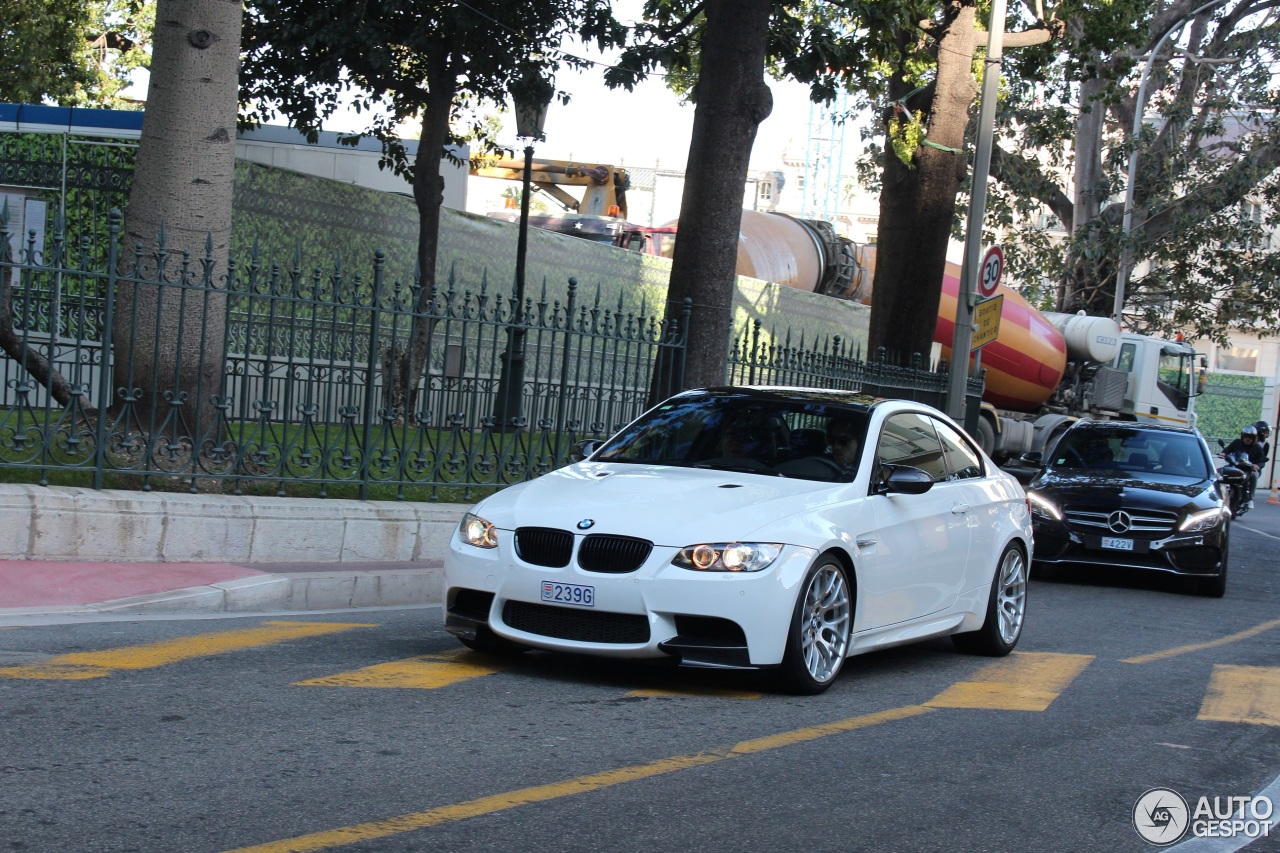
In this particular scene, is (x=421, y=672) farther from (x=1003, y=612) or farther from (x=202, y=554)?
(x=1003, y=612)

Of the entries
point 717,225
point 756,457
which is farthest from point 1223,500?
point 756,457

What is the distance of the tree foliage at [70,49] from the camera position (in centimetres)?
2512

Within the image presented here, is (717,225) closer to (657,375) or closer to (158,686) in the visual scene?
(657,375)

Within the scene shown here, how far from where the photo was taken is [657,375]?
13531mm

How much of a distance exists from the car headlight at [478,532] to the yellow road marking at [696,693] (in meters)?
0.97

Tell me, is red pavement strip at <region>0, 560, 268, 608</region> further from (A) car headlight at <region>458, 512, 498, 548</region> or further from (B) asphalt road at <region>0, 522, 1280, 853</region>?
(A) car headlight at <region>458, 512, 498, 548</region>

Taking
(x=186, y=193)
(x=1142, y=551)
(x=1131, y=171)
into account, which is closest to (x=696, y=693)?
(x=186, y=193)

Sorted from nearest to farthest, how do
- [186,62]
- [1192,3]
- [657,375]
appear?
1. [186,62]
2. [657,375]
3. [1192,3]

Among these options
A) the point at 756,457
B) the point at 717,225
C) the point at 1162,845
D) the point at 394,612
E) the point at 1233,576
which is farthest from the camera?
the point at 1233,576

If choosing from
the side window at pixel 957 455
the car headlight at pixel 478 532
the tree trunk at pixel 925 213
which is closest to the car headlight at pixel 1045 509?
the side window at pixel 957 455

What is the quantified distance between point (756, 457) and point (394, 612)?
9.13ft

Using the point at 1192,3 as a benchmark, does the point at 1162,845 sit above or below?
below

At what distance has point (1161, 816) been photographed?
205 inches

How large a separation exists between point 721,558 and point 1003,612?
321 cm
